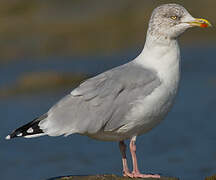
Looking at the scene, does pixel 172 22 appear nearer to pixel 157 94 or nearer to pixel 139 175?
pixel 157 94

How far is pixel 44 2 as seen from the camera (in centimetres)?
2016

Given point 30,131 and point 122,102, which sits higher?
point 122,102

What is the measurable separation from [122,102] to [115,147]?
4.35 metres

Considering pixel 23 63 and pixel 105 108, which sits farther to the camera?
pixel 23 63

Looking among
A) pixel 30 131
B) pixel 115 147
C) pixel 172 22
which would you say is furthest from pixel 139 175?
pixel 115 147

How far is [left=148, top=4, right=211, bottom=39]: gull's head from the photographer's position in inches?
278

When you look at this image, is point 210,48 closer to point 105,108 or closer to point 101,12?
point 101,12

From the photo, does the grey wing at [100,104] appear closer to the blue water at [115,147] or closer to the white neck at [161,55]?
the white neck at [161,55]

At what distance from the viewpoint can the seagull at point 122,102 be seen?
6.78 metres

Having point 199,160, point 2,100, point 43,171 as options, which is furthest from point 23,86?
point 199,160

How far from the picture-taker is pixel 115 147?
11.1 meters

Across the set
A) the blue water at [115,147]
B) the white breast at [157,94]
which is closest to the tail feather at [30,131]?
the white breast at [157,94]

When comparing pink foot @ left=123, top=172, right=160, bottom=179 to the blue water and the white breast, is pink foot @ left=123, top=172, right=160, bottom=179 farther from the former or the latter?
the blue water

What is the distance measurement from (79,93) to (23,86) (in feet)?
27.5
